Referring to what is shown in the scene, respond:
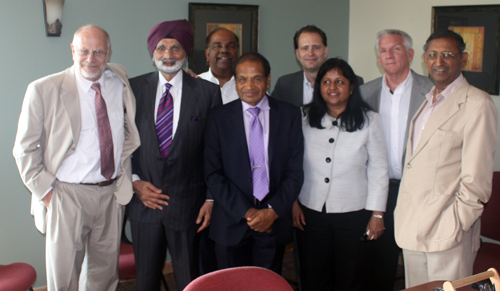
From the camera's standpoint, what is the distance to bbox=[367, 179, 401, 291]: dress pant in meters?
2.66

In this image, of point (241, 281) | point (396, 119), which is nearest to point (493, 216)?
point (396, 119)

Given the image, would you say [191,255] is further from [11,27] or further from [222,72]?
[11,27]

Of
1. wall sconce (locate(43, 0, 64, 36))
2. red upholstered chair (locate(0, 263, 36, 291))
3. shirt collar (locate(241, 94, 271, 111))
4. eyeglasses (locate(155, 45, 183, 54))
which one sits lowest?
red upholstered chair (locate(0, 263, 36, 291))

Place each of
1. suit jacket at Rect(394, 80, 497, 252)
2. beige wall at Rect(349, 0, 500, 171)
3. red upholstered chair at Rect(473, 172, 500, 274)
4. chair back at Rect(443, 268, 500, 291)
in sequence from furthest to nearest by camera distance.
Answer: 1. beige wall at Rect(349, 0, 500, 171)
2. red upholstered chair at Rect(473, 172, 500, 274)
3. suit jacket at Rect(394, 80, 497, 252)
4. chair back at Rect(443, 268, 500, 291)

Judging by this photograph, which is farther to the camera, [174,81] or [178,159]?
[174,81]

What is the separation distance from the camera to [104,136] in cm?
Result: 242

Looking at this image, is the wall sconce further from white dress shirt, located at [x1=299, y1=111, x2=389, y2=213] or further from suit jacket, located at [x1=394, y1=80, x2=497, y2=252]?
suit jacket, located at [x1=394, y1=80, x2=497, y2=252]

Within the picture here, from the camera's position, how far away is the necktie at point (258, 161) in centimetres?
240

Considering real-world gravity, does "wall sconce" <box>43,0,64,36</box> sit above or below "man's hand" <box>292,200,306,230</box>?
above

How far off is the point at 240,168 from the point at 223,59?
1042 millimetres

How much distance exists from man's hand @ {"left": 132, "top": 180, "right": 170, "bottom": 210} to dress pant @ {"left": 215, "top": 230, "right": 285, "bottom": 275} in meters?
0.41

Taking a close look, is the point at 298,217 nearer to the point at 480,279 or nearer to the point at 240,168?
the point at 240,168

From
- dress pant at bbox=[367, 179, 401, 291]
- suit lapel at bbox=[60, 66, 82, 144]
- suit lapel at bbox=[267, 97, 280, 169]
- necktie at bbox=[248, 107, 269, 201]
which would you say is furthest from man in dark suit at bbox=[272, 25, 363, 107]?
suit lapel at bbox=[60, 66, 82, 144]

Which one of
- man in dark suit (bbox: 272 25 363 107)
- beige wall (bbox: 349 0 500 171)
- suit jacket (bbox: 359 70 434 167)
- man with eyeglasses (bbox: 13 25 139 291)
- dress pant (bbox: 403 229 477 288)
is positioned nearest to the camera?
dress pant (bbox: 403 229 477 288)
